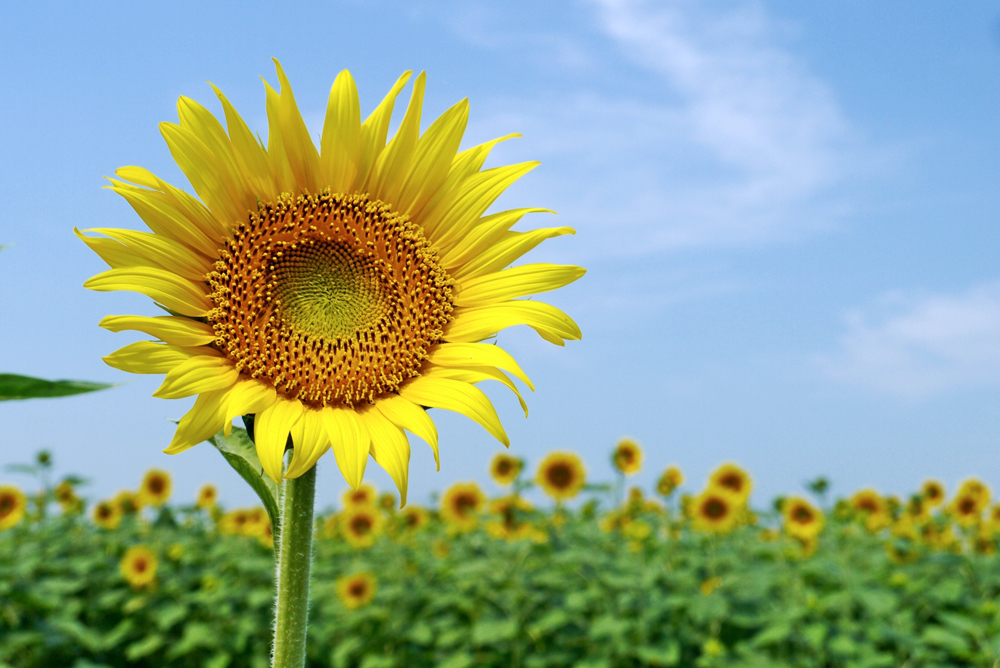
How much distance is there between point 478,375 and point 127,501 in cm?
819

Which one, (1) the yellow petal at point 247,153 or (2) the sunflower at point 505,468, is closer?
(1) the yellow petal at point 247,153

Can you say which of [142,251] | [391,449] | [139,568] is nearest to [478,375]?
[391,449]

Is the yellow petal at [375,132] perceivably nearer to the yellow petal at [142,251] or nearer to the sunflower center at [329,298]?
the sunflower center at [329,298]

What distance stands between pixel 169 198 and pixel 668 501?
6463mm

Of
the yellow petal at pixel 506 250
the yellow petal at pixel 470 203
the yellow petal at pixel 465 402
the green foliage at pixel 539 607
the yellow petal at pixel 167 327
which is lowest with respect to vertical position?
the green foliage at pixel 539 607

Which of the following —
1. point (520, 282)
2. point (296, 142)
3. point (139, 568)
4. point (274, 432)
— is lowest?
point (139, 568)

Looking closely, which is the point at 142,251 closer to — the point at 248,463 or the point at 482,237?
the point at 248,463

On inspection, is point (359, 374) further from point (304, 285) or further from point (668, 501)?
point (668, 501)

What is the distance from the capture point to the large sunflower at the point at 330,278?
1.51 meters

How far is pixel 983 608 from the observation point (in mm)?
5762

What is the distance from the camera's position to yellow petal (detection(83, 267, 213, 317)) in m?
1.52

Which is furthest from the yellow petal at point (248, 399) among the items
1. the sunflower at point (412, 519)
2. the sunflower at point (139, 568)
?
the sunflower at point (412, 519)

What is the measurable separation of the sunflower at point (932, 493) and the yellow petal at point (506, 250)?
833 cm

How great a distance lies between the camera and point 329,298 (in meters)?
1.76
